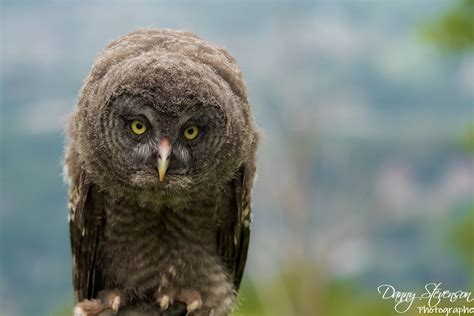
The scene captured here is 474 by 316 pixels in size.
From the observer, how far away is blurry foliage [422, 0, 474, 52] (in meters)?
13.0

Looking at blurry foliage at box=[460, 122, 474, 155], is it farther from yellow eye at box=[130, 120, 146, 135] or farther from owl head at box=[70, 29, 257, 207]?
yellow eye at box=[130, 120, 146, 135]

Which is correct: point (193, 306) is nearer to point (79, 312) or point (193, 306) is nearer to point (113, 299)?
point (113, 299)

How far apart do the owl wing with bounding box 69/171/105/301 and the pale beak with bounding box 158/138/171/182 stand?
0.70 metres

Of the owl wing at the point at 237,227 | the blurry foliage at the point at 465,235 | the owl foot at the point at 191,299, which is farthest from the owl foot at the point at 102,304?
the blurry foliage at the point at 465,235

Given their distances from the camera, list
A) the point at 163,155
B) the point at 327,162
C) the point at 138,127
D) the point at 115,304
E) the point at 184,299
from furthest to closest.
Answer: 1. the point at 327,162
2. the point at 184,299
3. the point at 115,304
4. the point at 138,127
5. the point at 163,155

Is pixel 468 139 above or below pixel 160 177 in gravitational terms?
above

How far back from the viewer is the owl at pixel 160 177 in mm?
3809

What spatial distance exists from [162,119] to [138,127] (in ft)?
0.62

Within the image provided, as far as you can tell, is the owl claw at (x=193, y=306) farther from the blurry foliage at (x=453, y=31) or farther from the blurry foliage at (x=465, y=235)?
the blurry foliage at (x=465, y=235)

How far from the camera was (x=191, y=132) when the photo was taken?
3.91 metres

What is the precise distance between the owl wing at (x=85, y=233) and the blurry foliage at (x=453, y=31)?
994 cm

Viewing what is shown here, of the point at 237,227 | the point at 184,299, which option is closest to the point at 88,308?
Result: the point at 184,299

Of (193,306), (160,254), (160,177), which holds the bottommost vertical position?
(193,306)

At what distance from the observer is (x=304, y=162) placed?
14945 mm
